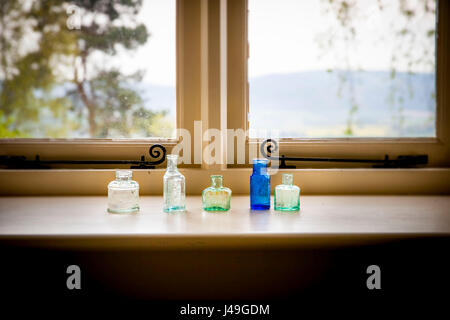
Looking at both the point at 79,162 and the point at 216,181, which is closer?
the point at 216,181

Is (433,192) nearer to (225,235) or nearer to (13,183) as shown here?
(225,235)

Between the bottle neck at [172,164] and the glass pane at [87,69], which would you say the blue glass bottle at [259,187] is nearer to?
the bottle neck at [172,164]

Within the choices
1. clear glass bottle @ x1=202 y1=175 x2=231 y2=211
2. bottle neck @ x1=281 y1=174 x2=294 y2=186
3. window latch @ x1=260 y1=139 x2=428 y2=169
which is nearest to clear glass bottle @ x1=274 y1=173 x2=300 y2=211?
bottle neck @ x1=281 y1=174 x2=294 y2=186

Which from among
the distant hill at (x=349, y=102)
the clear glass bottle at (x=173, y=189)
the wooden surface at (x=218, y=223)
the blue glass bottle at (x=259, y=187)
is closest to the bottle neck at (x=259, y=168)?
the blue glass bottle at (x=259, y=187)

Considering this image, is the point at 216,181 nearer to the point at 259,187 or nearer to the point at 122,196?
the point at 259,187

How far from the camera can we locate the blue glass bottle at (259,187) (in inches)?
41.1

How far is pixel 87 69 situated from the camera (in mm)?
1332

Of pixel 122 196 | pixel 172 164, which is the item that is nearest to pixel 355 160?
pixel 172 164

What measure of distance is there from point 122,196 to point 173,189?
14 cm

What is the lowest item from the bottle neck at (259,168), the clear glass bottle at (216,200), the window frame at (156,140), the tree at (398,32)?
the clear glass bottle at (216,200)

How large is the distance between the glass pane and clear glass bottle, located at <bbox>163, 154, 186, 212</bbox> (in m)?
0.31

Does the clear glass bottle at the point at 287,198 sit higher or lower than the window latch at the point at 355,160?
lower

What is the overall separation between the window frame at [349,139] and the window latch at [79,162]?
274mm

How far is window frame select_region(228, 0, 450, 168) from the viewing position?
131 centimetres
